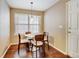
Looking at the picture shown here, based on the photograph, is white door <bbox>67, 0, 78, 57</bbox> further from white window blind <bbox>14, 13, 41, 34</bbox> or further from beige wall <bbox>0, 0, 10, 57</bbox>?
white window blind <bbox>14, 13, 41, 34</bbox>

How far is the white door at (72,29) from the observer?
309 cm

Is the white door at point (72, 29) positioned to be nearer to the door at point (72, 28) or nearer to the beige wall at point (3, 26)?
the door at point (72, 28)

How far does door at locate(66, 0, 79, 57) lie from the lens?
10.1 ft

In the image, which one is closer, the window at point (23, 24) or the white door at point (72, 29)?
the white door at point (72, 29)

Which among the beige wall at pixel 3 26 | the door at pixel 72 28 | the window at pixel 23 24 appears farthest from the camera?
the window at pixel 23 24

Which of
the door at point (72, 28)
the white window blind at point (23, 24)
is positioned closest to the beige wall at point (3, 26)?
the white window blind at point (23, 24)

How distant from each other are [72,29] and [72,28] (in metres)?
0.04

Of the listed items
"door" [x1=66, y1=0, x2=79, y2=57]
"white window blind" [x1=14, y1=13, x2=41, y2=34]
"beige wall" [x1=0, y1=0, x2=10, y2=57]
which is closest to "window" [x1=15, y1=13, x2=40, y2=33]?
"white window blind" [x1=14, y1=13, x2=41, y2=34]

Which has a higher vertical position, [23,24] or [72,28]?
[23,24]

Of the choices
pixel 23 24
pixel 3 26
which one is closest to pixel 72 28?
pixel 3 26

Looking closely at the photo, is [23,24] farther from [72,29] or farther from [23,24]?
[72,29]

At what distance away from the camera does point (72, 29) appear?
3271mm

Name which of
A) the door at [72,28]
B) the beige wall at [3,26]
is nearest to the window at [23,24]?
the beige wall at [3,26]

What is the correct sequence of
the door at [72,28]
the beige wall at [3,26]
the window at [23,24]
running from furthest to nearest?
the window at [23,24] < the door at [72,28] < the beige wall at [3,26]
